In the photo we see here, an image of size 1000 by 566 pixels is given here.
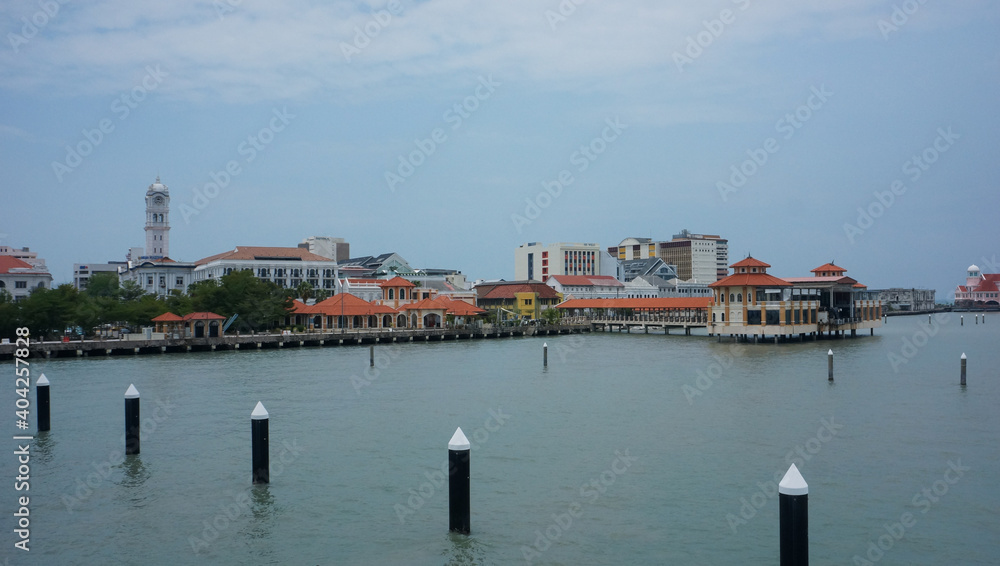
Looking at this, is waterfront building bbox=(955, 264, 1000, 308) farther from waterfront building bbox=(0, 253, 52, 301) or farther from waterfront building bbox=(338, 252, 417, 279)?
waterfront building bbox=(0, 253, 52, 301)

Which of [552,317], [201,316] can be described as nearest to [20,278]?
[201,316]

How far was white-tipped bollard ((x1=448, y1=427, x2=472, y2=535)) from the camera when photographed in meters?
13.7

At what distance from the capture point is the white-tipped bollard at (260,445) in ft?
57.0

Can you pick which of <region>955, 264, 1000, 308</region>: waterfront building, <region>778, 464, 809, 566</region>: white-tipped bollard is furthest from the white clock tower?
<region>955, 264, 1000, 308</region>: waterfront building

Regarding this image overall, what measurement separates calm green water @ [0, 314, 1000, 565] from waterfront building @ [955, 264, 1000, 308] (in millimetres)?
165123

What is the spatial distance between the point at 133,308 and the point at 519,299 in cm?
5303

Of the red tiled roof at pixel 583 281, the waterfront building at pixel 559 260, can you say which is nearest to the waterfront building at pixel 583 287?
the red tiled roof at pixel 583 281

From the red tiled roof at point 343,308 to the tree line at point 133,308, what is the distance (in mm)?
2091

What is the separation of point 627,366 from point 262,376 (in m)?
21.0

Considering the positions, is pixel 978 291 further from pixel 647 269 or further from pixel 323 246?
pixel 323 246

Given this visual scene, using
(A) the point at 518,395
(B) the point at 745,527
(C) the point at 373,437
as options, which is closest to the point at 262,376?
(A) the point at 518,395

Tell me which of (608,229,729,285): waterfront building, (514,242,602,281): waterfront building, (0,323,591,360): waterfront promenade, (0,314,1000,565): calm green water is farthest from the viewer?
(608,229,729,285): waterfront building

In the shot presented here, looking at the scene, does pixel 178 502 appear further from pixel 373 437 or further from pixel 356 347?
pixel 356 347

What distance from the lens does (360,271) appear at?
400 feet
